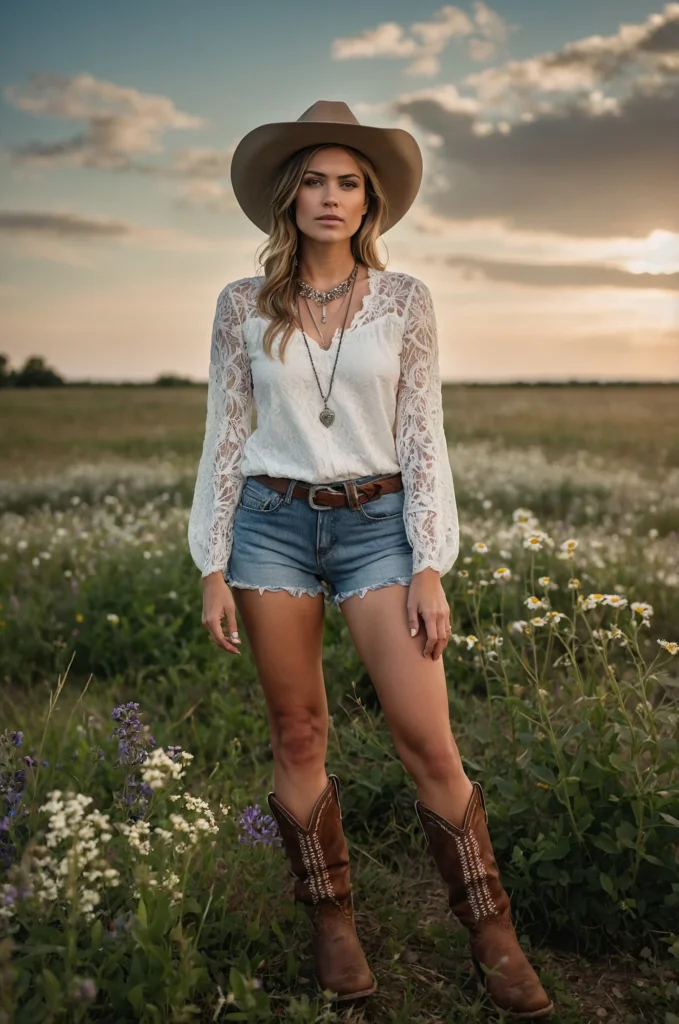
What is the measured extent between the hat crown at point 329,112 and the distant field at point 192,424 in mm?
10116

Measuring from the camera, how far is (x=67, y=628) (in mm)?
6707

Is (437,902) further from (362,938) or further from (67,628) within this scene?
(67,628)

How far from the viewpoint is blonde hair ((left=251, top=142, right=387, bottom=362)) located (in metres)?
3.41

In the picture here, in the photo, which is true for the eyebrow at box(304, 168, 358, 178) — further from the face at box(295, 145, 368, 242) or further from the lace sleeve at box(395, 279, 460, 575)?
the lace sleeve at box(395, 279, 460, 575)

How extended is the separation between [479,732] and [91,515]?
25.1 ft

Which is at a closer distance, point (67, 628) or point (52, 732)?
point (52, 732)

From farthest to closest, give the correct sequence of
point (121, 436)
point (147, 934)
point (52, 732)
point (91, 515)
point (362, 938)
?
point (121, 436) < point (91, 515) < point (52, 732) < point (362, 938) < point (147, 934)

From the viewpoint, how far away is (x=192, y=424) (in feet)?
63.7

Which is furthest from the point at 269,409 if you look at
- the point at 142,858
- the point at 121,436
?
the point at 121,436

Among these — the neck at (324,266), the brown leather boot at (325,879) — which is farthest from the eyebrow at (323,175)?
the brown leather boot at (325,879)

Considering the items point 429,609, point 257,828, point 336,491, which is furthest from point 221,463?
point 257,828

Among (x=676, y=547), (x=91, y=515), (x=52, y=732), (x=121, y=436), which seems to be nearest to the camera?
(x=52, y=732)

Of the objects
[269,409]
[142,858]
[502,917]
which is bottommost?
[502,917]

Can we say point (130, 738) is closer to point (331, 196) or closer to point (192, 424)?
point (331, 196)
